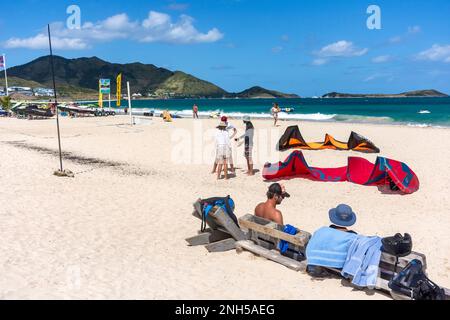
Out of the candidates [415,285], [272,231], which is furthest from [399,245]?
[272,231]

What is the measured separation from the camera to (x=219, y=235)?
20.4 feet

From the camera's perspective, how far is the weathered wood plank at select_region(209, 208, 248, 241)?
19.1 feet

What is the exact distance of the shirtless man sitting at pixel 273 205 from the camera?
5.60m

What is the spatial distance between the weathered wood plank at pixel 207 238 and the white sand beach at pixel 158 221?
146 mm

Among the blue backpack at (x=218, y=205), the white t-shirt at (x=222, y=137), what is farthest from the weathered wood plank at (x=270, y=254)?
the white t-shirt at (x=222, y=137)

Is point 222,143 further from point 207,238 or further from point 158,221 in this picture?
point 207,238

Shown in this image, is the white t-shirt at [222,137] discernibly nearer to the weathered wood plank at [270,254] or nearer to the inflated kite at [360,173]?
the inflated kite at [360,173]

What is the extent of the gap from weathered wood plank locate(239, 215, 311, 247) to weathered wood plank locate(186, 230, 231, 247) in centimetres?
50

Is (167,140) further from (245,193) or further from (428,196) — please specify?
(428,196)

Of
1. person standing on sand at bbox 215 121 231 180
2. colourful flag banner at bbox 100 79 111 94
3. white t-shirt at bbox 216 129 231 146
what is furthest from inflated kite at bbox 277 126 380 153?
colourful flag banner at bbox 100 79 111 94
